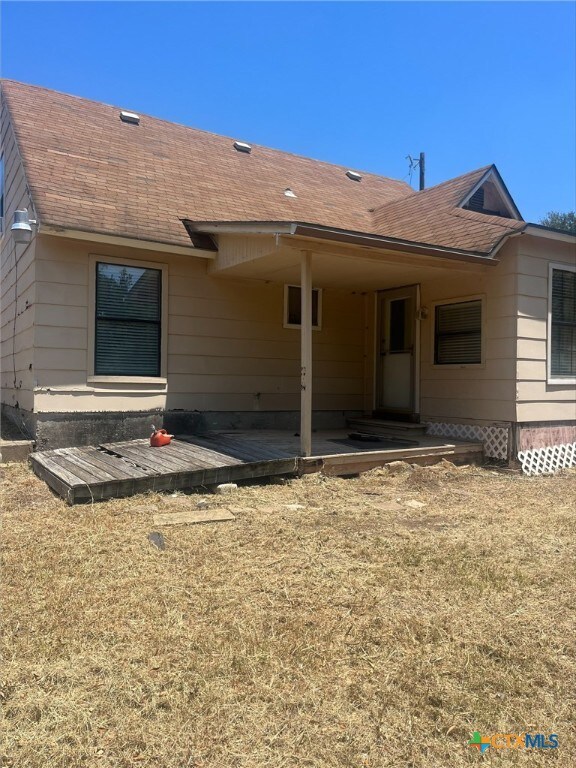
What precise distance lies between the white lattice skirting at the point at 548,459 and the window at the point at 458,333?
1531 mm

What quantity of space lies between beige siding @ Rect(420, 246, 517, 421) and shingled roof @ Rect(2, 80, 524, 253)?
610 mm

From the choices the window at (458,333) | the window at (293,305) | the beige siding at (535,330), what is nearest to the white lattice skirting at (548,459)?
the beige siding at (535,330)

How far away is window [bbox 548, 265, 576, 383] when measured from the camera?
8461 millimetres

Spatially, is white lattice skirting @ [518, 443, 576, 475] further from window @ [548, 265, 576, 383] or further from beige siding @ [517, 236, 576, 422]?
window @ [548, 265, 576, 383]

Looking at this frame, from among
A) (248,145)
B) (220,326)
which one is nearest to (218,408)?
(220,326)

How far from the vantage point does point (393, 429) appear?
9273 millimetres

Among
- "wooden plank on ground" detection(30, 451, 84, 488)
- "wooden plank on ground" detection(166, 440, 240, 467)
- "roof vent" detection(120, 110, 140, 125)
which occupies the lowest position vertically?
"wooden plank on ground" detection(30, 451, 84, 488)

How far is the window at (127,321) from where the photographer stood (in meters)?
7.67

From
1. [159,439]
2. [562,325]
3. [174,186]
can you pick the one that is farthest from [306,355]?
[562,325]

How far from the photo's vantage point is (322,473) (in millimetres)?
6914

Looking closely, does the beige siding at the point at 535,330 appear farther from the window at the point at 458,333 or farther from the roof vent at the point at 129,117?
the roof vent at the point at 129,117

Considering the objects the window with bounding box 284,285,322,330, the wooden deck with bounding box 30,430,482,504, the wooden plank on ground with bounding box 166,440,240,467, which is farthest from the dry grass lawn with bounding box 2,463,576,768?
the window with bounding box 284,285,322,330

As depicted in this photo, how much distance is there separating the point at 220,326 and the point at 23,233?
304cm

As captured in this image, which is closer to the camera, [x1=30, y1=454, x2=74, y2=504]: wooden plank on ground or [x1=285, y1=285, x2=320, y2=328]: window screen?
[x1=30, y1=454, x2=74, y2=504]: wooden plank on ground
